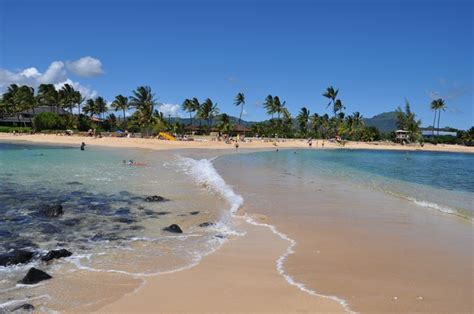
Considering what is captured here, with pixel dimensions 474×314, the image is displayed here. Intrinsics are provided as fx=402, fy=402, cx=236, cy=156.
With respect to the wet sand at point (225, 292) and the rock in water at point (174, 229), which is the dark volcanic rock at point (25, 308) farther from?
the rock in water at point (174, 229)

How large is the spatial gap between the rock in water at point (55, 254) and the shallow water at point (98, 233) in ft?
0.44

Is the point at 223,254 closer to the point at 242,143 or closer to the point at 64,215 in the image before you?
the point at 64,215

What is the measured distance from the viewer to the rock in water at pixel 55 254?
22.5 feet

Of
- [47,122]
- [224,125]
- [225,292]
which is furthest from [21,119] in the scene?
[225,292]

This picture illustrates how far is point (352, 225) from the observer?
10414 mm

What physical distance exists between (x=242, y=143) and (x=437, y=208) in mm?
60544

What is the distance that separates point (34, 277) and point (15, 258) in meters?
1.21


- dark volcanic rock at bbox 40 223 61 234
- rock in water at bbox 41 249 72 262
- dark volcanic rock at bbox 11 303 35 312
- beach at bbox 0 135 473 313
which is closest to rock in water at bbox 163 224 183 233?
beach at bbox 0 135 473 313

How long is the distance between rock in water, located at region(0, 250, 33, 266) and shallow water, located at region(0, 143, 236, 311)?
0.16 metres

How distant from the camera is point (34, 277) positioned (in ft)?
19.2

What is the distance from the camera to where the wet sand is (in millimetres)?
5004

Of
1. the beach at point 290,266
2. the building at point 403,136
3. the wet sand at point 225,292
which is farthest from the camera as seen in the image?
the building at point 403,136

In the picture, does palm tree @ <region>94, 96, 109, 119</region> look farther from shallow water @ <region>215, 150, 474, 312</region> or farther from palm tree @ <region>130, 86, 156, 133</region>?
shallow water @ <region>215, 150, 474, 312</region>

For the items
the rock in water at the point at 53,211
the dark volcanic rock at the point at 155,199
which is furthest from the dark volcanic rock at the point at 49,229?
the dark volcanic rock at the point at 155,199
